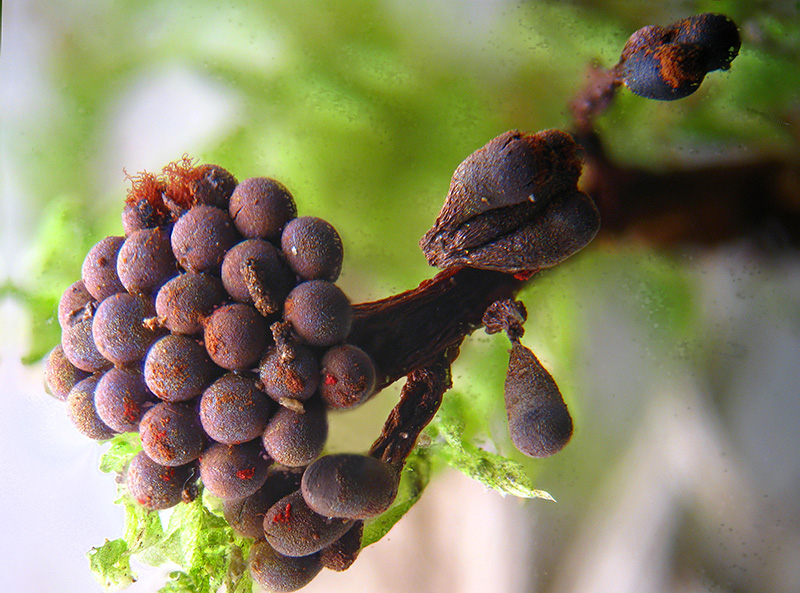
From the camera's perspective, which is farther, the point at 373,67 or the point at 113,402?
the point at 373,67

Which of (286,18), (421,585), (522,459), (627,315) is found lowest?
(421,585)

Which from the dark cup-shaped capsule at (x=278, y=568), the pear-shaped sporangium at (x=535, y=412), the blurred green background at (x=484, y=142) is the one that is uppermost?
the blurred green background at (x=484, y=142)

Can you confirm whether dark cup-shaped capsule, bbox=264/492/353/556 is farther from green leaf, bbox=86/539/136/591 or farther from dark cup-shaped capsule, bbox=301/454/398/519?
green leaf, bbox=86/539/136/591

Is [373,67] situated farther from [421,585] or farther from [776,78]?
[421,585]

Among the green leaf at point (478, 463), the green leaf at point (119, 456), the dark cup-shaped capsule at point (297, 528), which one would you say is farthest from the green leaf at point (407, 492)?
the green leaf at point (119, 456)

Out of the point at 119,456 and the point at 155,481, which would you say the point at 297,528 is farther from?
the point at 119,456

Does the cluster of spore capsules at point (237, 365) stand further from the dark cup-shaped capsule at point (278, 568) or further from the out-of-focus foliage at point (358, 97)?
the out-of-focus foliage at point (358, 97)

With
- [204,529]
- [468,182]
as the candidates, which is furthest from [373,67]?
[204,529]
